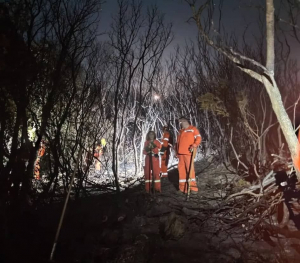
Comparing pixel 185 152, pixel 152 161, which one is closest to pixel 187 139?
pixel 185 152

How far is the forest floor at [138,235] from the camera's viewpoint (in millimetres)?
4379

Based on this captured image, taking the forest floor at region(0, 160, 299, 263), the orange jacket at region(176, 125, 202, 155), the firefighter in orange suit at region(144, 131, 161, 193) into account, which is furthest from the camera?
the firefighter in orange suit at region(144, 131, 161, 193)

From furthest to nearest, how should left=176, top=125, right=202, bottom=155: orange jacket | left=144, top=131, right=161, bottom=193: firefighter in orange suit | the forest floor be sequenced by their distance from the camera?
left=144, top=131, right=161, bottom=193: firefighter in orange suit → left=176, top=125, right=202, bottom=155: orange jacket → the forest floor

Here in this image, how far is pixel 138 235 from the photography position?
4.97m

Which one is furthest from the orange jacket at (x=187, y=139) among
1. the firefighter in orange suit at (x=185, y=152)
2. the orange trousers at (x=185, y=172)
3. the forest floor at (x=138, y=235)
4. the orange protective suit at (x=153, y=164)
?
the forest floor at (x=138, y=235)

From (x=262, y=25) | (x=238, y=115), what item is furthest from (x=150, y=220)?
(x=262, y=25)

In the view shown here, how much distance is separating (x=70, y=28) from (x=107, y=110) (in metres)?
10.0

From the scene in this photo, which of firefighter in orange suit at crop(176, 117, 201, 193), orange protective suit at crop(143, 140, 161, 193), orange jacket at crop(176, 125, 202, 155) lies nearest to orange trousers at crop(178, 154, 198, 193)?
firefighter in orange suit at crop(176, 117, 201, 193)

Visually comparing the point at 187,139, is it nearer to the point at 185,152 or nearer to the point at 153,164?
the point at 185,152

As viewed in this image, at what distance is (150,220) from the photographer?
5773mm

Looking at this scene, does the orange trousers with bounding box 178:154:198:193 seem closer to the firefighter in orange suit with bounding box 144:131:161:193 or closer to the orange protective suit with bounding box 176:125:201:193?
the orange protective suit with bounding box 176:125:201:193

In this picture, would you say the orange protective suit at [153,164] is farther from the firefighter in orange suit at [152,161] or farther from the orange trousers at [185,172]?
the orange trousers at [185,172]

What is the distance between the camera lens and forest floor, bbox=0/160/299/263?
4.38 metres

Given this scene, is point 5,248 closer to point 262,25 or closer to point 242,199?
point 242,199
